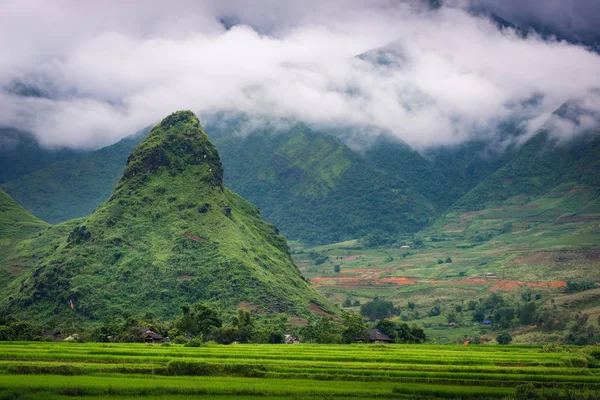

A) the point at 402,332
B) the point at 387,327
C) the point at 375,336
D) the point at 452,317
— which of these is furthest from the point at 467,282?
the point at 375,336

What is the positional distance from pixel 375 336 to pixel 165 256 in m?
50.7

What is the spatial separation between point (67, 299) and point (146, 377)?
73.9 metres

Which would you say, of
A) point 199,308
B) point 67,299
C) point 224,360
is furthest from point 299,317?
point 224,360

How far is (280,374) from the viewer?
180 feet

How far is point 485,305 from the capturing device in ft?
506

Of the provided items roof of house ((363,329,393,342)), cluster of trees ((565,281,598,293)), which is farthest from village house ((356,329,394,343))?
cluster of trees ((565,281,598,293))

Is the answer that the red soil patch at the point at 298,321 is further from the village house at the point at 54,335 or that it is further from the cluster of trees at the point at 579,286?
the cluster of trees at the point at 579,286

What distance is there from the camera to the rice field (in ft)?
150

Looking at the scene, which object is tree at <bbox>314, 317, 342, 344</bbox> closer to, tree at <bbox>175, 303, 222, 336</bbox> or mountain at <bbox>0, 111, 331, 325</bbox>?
tree at <bbox>175, 303, 222, 336</bbox>

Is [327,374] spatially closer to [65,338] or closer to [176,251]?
[65,338]

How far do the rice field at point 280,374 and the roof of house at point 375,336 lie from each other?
2622 centimetres

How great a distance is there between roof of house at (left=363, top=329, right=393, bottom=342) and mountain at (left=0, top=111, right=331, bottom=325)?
82.6ft

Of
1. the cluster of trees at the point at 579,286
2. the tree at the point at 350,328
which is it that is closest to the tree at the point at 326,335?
the tree at the point at 350,328

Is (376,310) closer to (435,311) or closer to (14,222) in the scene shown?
(435,311)
